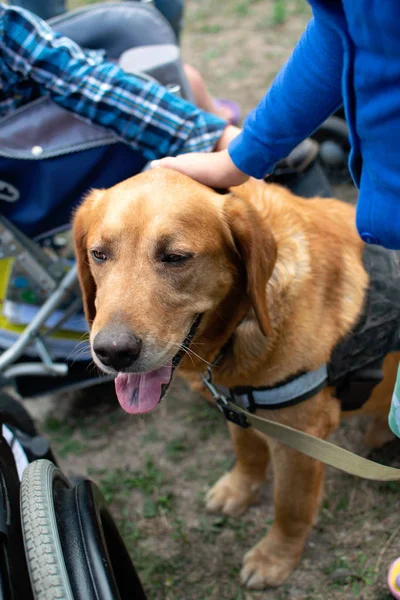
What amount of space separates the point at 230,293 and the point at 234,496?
42.5 inches

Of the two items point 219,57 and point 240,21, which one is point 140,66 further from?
point 240,21

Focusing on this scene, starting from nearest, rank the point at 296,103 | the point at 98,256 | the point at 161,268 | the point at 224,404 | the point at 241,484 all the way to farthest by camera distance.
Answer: the point at 296,103 → the point at 161,268 → the point at 98,256 → the point at 224,404 → the point at 241,484

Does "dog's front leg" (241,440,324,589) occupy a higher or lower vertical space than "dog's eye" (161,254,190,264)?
lower

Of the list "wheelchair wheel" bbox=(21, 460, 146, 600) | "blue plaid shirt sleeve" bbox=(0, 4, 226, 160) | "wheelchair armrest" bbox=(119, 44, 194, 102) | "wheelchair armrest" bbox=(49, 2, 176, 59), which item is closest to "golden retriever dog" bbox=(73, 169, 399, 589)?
"wheelchair wheel" bbox=(21, 460, 146, 600)

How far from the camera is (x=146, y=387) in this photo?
1.67m

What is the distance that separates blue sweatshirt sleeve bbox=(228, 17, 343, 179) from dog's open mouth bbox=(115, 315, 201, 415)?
0.50 meters

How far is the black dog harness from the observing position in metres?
1.80

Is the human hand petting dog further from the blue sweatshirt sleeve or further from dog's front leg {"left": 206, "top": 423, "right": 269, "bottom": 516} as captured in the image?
dog's front leg {"left": 206, "top": 423, "right": 269, "bottom": 516}

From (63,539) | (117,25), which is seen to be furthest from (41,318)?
(117,25)

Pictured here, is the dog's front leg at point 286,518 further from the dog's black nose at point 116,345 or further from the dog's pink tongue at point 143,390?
the dog's black nose at point 116,345

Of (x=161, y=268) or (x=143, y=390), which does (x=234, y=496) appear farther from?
(x=161, y=268)

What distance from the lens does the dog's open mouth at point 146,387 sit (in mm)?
1663

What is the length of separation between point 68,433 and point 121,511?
0.57 meters

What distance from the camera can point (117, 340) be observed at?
144cm
